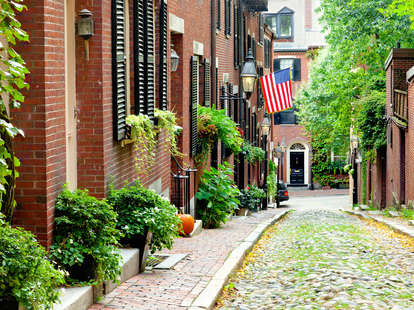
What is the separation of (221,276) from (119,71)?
9.37ft

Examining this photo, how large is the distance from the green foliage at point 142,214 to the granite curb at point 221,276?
30.8 inches

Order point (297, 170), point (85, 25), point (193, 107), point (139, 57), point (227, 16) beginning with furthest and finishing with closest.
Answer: point (297, 170), point (227, 16), point (193, 107), point (139, 57), point (85, 25)

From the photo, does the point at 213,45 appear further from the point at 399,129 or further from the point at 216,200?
the point at 399,129

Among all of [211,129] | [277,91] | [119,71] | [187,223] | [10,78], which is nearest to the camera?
[10,78]

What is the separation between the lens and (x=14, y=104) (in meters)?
4.88

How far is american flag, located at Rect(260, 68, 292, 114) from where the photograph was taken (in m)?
23.1

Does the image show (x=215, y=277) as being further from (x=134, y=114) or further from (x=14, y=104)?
(x=14, y=104)

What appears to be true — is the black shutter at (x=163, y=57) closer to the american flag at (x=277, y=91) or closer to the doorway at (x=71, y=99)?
the doorway at (x=71, y=99)

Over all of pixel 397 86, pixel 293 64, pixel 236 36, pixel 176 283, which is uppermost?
pixel 293 64

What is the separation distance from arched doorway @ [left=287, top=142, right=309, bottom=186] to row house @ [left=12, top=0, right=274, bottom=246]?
38.0m

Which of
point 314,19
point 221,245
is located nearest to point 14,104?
point 221,245

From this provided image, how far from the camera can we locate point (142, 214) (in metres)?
7.89

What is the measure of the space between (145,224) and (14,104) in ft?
10.8

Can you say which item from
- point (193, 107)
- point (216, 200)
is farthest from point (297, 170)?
point (193, 107)
